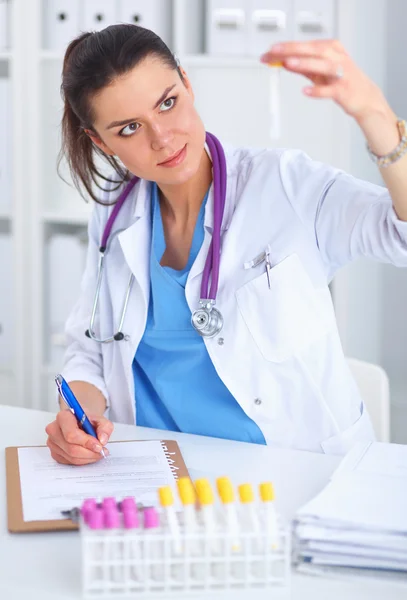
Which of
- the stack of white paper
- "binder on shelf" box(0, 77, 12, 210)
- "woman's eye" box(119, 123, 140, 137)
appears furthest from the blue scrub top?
"binder on shelf" box(0, 77, 12, 210)

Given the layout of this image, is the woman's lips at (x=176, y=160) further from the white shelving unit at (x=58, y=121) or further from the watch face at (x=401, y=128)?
the white shelving unit at (x=58, y=121)

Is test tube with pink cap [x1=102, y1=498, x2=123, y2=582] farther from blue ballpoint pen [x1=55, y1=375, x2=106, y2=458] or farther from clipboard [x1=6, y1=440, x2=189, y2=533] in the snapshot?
blue ballpoint pen [x1=55, y1=375, x2=106, y2=458]

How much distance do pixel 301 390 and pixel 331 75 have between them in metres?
0.63

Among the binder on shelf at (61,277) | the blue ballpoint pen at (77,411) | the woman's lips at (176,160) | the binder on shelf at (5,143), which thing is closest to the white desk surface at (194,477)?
the blue ballpoint pen at (77,411)

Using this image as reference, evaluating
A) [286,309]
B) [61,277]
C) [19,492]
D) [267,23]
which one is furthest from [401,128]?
[61,277]

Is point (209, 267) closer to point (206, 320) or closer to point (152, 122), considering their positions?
point (206, 320)

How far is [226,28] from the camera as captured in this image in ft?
8.16

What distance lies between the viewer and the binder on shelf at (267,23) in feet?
7.95

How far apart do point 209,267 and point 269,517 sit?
0.66 meters

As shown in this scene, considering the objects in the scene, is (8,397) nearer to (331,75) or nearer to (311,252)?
(311,252)

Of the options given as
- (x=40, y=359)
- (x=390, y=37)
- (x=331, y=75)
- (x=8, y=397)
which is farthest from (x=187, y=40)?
(x=331, y=75)

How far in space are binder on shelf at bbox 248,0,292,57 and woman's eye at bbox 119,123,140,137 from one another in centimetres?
118

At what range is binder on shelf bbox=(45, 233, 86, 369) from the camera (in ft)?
8.73

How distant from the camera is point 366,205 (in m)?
1.28
